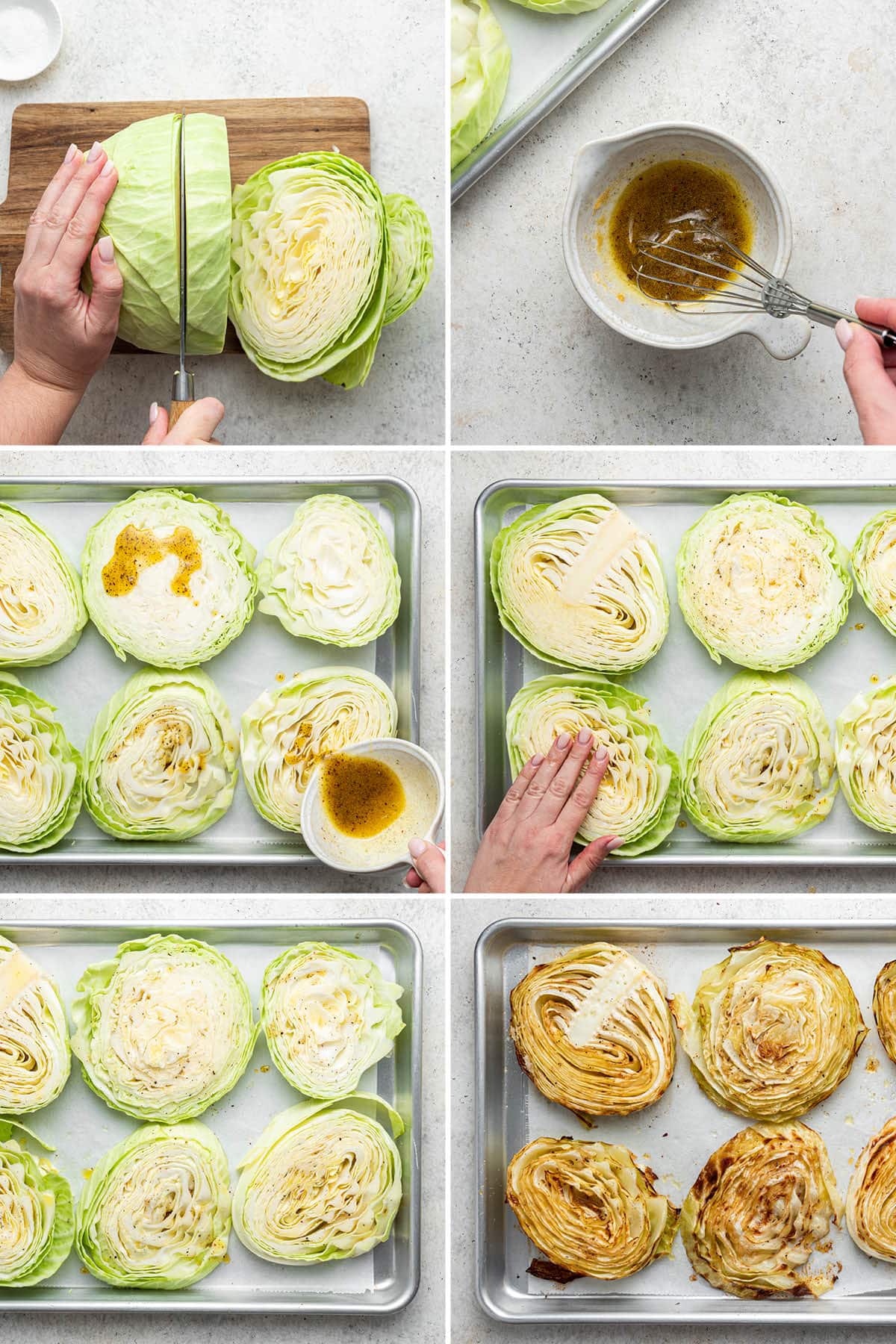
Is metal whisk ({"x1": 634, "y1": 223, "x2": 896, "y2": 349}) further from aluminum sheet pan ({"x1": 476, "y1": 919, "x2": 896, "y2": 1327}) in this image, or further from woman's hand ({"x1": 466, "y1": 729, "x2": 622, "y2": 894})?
aluminum sheet pan ({"x1": 476, "y1": 919, "x2": 896, "y2": 1327})

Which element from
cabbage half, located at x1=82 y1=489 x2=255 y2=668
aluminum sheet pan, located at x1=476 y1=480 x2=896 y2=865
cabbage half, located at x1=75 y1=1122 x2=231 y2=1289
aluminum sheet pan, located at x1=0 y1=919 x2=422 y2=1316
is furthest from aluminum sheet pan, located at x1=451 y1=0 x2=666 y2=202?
cabbage half, located at x1=75 y1=1122 x2=231 y2=1289

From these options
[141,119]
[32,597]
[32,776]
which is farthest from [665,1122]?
[141,119]

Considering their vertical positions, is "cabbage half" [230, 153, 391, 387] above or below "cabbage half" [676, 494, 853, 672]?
above

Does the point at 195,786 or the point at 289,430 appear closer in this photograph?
the point at 195,786

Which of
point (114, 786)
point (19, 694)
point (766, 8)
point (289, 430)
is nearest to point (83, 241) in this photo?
point (289, 430)

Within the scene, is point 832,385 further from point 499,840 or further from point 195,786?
point 195,786

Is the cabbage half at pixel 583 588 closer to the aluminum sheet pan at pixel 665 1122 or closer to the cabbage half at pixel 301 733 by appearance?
the cabbage half at pixel 301 733
